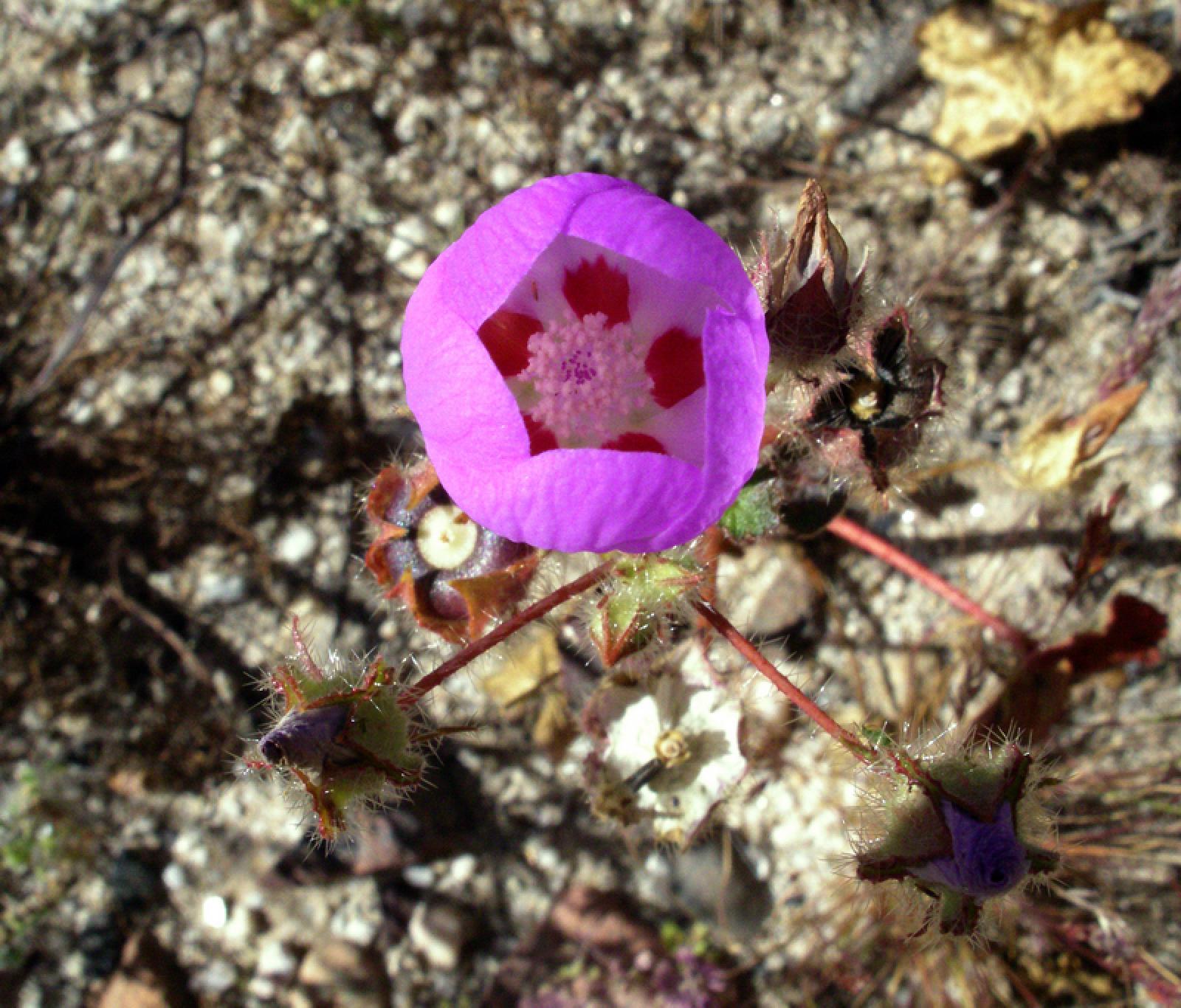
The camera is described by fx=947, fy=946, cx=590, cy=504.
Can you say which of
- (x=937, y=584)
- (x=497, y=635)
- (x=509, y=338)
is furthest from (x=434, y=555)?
(x=937, y=584)

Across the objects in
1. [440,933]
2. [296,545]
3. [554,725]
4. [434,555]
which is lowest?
[440,933]

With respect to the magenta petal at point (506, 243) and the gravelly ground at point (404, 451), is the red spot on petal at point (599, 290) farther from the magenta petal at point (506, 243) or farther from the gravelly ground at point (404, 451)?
the gravelly ground at point (404, 451)

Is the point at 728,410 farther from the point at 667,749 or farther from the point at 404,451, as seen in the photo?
the point at 404,451

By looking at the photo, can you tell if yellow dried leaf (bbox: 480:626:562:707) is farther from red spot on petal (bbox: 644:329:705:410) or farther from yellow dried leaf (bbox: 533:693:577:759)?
red spot on petal (bbox: 644:329:705:410)

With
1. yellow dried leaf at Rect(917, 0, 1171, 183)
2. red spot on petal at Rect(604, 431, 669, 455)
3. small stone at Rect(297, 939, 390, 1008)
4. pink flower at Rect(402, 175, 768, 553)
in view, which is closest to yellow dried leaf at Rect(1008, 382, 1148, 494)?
yellow dried leaf at Rect(917, 0, 1171, 183)

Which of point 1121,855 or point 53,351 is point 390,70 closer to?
point 53,351

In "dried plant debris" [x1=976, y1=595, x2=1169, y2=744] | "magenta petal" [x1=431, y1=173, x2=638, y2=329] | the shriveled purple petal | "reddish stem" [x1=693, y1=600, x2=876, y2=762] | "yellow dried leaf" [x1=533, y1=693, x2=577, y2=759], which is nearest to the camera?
the shriveled purple petal

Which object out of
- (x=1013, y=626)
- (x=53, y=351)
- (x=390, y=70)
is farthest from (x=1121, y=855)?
(x=53, y=351)
